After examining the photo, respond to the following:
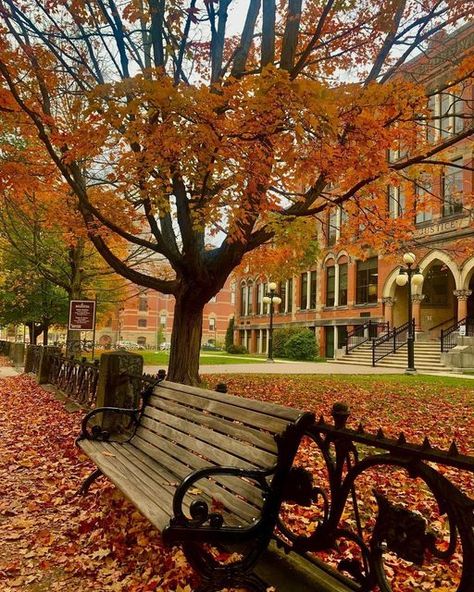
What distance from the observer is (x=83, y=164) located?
1420cm

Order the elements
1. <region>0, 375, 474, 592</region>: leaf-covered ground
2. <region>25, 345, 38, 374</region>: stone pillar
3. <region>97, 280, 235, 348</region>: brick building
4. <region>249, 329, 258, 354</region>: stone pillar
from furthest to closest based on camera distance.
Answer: <region>97, 280, 235, 348</region>: brick building < <region>249, 329, 258, 354</region>: stone pillar < <region>25, 345, 38, 374</region>: stone pillar < <region>0, 375, 474, 592</region>: leaf-covered ground

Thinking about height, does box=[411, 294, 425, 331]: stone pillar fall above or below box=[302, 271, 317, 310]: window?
below

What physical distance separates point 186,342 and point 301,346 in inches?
880

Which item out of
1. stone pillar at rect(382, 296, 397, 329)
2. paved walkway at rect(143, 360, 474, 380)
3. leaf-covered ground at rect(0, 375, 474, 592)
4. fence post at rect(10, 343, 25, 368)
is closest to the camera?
leaf-covered ground at rect(0, 375, 474, 592)

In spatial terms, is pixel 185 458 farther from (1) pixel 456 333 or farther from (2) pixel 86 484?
(1) pixel 456 333

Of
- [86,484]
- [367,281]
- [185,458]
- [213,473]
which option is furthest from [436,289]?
[213,473]

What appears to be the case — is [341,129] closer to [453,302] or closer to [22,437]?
[22,437]

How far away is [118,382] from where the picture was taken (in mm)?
6160

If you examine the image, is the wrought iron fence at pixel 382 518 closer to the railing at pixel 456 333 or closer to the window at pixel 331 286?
the railing at pixel 456 333

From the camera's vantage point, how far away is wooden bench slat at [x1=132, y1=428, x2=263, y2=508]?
2809mm

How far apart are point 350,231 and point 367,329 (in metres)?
20.6

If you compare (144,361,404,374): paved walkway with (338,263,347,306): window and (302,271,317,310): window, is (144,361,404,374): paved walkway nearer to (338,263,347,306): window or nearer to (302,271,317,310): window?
(338,263,347,306): window

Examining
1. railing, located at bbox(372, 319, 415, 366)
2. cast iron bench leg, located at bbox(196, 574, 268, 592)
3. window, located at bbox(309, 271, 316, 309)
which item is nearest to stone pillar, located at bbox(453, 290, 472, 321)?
railing, located at bbox(372, 319, 415, 366)

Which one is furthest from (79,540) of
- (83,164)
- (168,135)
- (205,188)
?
(83,164)
